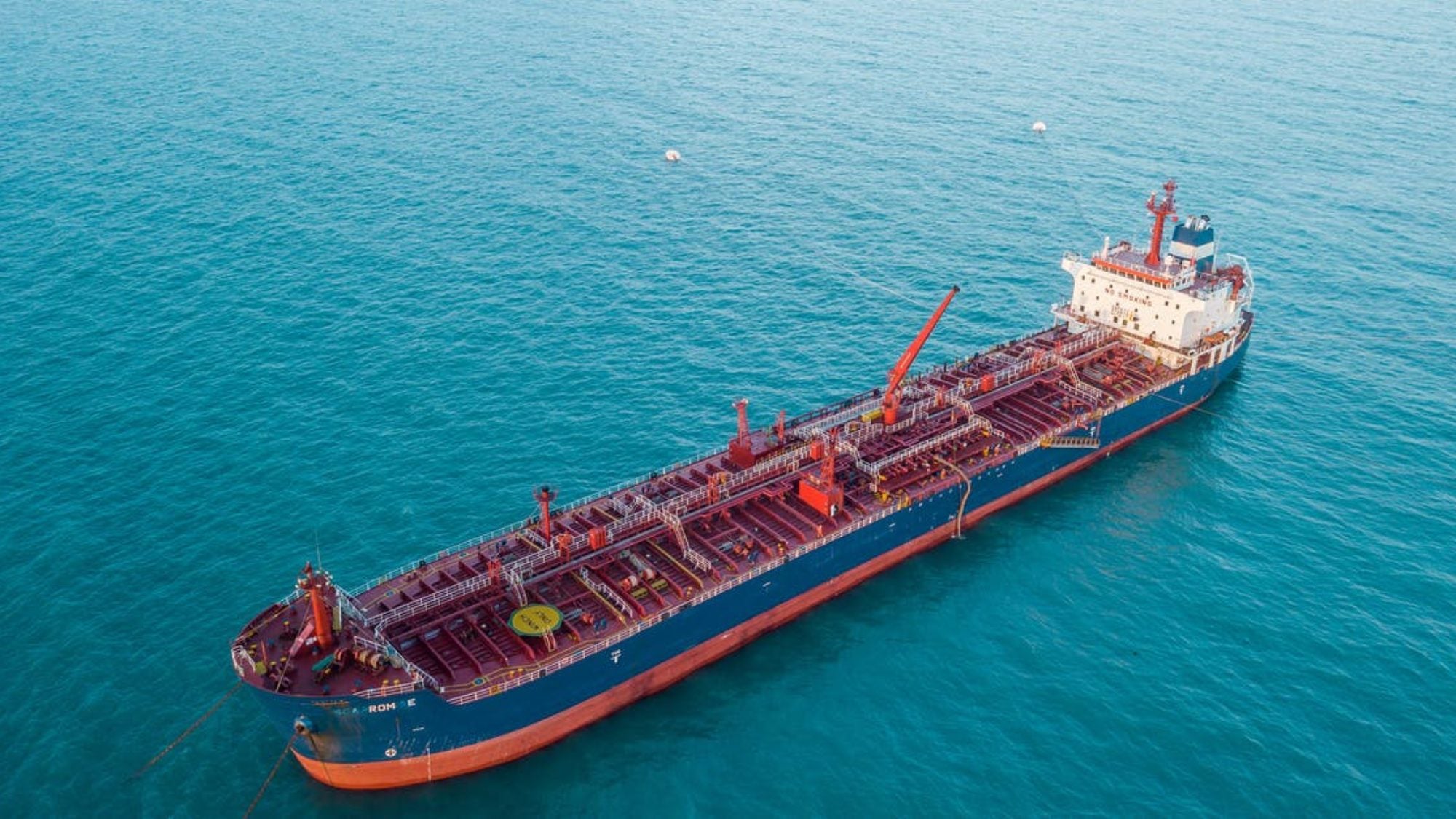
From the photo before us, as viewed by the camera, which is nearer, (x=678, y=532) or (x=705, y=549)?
(x=678, y=532)

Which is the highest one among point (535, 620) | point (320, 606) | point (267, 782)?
point (320, 606)

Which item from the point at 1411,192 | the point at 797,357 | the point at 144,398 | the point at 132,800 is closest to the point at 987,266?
the point at 797,357

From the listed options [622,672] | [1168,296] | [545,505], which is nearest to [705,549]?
[622,672]

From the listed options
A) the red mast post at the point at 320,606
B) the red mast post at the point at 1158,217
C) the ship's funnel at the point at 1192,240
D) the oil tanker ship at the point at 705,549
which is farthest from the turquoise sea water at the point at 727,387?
the red mast post at the point at 1158,217

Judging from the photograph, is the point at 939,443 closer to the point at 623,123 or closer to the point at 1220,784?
the point at 1220,784

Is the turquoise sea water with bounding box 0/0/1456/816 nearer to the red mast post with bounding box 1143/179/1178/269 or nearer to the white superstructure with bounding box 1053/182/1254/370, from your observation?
the white superstructure with bounding box 1053/182/1254/370

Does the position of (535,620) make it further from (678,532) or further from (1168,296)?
(1168,296)

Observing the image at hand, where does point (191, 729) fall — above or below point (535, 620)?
below

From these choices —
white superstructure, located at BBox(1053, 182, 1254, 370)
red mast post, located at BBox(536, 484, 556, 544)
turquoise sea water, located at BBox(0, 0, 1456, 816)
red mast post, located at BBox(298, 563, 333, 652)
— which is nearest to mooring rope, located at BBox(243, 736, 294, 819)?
turquoise sea water, located at BBox(0, 0, 1456, 816)
